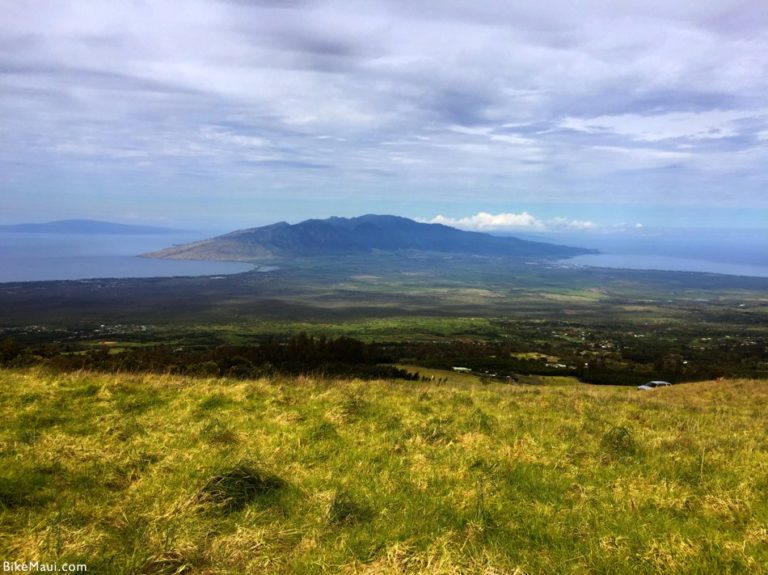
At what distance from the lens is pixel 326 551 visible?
5094 millimetres

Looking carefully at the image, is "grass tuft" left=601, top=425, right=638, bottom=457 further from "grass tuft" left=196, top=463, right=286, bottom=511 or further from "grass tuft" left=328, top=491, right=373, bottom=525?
"grass tuft" left=196, top=463, right=286, bottom=511

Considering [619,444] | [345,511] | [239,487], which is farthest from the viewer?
[619,444]

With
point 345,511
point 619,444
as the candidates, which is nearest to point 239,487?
point 345,511

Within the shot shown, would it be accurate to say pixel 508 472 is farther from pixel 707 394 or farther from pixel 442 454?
pixel 707 394

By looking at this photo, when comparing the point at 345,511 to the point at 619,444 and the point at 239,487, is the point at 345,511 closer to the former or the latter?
the point at 239,487

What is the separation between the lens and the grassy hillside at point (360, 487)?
5.00 metres

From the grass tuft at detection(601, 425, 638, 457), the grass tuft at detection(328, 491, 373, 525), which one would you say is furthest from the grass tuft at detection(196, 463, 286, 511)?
the grass tuft at detection(601, 425, 638, 457)

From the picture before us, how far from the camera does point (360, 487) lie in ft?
22.7

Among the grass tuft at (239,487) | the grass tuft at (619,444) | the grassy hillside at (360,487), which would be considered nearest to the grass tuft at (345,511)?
the grassy hillside at (360,487)

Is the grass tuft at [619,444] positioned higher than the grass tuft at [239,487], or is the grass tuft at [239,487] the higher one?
the grass tuft at [239,487]

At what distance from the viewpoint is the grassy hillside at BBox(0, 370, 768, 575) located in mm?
4996

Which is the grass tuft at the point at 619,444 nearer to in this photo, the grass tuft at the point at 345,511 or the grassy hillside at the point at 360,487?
the grassy hillside at the point at 360,487

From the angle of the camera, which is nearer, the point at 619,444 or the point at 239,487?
the point at 239,487

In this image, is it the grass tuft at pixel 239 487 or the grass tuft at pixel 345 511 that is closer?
the grass tuft at pixel 345 511
